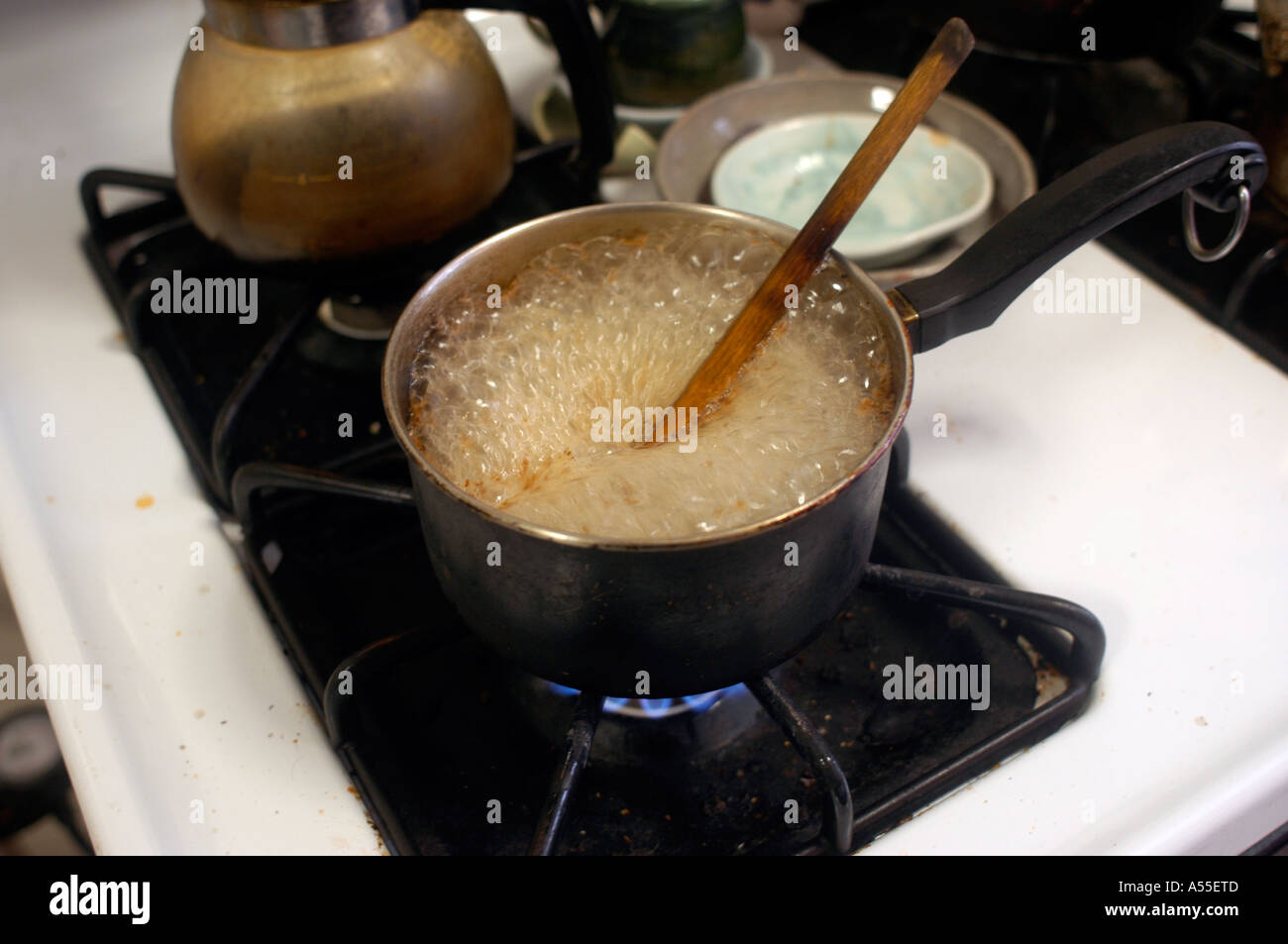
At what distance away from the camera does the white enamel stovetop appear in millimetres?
520

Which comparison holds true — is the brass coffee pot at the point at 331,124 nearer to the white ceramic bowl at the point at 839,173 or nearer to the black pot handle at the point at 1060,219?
the white ceramic bowl at the point at 839,173

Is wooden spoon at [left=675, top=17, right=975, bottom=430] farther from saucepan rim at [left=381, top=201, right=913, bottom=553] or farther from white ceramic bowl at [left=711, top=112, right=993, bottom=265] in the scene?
white ceramic bowl at [left=711, top=112, right=993, bottom=265]

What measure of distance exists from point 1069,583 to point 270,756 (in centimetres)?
46

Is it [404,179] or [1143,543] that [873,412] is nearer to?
[1143,543]

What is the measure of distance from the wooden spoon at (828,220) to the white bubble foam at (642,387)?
0.05 feet

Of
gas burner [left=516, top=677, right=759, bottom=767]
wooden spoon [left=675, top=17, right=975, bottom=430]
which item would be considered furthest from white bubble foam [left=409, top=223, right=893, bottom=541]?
gas burner [left=516, top=677, right=759, bottom=767]

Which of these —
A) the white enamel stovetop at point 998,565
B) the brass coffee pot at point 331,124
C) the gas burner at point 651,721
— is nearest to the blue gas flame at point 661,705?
the gas burner at point 651,721

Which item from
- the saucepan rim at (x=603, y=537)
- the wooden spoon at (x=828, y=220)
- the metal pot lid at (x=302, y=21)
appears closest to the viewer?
the saucepan rim at (x=603, y=537)

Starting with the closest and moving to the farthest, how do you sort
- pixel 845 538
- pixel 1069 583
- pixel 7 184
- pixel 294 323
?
1. pixel 845 538
2. pixel 1069 583
3. pixel 294 323
4. pixel 7 184

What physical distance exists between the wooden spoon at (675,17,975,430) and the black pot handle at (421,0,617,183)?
30 centimetres

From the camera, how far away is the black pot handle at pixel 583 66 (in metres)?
0.71

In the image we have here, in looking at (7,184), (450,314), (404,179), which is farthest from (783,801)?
(7,184)

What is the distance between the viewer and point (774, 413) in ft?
1.73

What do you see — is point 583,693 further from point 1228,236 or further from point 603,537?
point 1228,236
